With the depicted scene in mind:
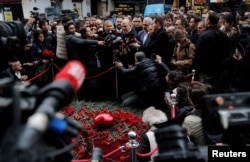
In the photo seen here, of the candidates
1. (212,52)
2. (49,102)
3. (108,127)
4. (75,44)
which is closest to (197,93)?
(212,52)

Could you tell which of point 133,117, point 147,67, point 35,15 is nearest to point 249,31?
point 147,67

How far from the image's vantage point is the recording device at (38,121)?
81cm

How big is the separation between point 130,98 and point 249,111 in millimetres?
4539

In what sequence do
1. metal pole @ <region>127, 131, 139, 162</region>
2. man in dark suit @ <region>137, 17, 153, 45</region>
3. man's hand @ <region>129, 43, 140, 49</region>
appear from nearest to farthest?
metal pole @ <region>127, 131, 139, 162</region>, man's hand @ <region>129, 43, 140, 49</region>, man in dark suit @ <region>137, 17, 153, 45</region>

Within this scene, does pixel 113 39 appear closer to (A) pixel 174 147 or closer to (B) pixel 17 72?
(B) pixel 17 72

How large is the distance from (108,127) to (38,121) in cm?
413

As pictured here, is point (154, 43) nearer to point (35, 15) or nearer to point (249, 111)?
point (35, 15)

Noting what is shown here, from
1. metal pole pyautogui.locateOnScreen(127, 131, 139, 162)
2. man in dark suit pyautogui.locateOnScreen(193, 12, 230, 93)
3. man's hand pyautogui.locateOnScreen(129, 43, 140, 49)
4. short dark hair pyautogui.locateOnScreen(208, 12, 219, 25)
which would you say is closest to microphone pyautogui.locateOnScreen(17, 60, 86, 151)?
metal pole pyautogui.locateOnScreen(127, 131, 139, 162)

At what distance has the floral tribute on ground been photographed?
4.38 meters

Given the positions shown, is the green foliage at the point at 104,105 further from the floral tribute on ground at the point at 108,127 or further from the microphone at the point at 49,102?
the microphone at the point at 49,102

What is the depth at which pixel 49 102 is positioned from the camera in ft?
3.06

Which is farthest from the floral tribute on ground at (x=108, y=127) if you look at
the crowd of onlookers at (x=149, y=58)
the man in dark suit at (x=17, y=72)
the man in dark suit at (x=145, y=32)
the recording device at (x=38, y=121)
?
the recording device at (x=38, y=121)

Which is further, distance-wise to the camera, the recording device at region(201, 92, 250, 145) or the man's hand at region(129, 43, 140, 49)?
the man's hand at region(129, 43, 140, 49)

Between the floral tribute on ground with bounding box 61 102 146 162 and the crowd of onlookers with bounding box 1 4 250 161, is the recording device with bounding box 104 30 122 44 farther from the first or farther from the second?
the floral tribute on ground with bounding box 61 102 146 162
